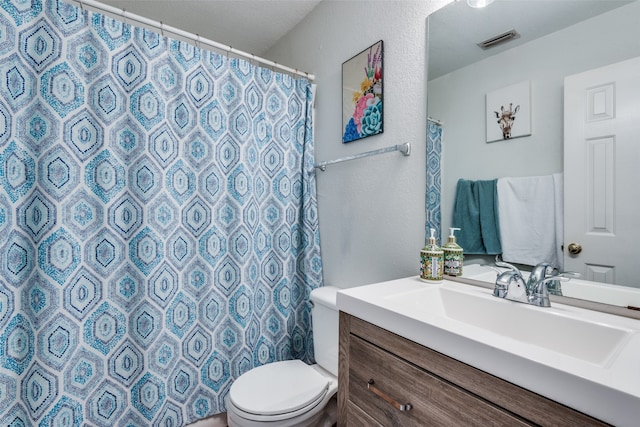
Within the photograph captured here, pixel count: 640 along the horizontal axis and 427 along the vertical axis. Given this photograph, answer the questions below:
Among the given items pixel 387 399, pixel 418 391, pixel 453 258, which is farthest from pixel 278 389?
pixel 453 258

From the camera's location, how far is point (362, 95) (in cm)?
153

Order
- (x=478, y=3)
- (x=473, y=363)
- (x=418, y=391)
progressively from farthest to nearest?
(x=478, y=3)
(x=418, y=391)
(x=473, y=363)

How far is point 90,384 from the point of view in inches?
50.1

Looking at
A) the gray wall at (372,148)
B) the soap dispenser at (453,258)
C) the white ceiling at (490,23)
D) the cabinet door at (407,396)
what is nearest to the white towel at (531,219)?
the soap dispenser at (453,258)

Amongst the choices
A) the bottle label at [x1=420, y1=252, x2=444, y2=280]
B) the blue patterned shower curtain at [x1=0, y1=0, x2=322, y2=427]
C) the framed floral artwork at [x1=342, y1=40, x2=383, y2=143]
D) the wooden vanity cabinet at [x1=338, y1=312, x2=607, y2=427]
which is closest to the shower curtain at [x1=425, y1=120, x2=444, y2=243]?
the bottle label at [x1=420, y1=252, x2=444, y2=280]

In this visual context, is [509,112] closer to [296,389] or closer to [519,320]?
[519,320]

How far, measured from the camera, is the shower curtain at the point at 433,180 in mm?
1267

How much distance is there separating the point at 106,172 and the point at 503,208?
155 cm

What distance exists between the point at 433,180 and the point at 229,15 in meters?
1.65

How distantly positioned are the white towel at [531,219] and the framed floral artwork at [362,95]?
61 cm

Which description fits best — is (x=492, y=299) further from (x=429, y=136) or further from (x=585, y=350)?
(x=429, y=136)

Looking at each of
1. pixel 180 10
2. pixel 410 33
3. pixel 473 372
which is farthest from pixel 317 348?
pixel 180 10

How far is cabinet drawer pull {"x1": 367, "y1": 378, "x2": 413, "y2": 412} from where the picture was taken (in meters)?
0.75

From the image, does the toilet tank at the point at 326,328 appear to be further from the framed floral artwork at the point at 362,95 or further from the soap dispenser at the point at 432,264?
the framed floral artwork at the point at 362,95
